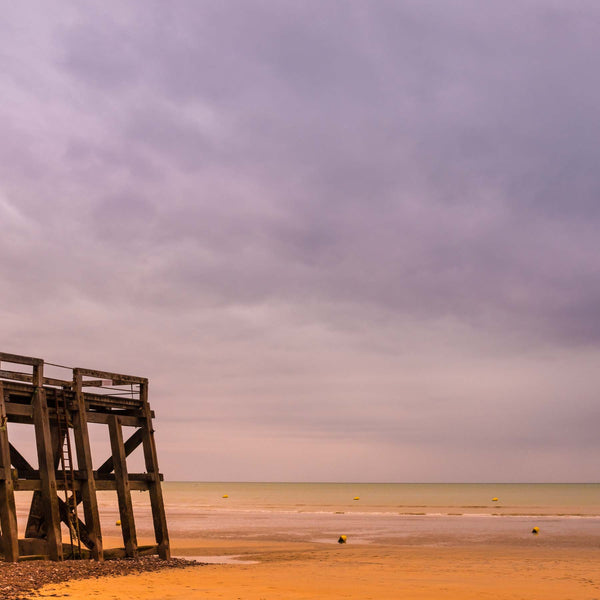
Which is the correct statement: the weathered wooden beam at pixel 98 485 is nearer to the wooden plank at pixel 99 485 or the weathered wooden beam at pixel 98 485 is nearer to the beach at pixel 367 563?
the wooden plank at pixel 99 485

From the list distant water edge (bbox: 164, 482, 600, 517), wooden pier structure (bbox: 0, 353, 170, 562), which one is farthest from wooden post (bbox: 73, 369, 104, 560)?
distant water edge (bbox: 164, 482, 600, 517)

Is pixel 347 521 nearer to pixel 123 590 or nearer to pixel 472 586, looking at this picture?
pixel 472 586

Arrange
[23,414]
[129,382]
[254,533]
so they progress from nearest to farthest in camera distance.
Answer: [23,414] → [129,382] → [254,533]

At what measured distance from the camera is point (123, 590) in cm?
1556

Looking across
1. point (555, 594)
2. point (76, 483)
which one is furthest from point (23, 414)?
point (555, 594)

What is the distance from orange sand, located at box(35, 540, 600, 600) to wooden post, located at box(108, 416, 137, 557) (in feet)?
7.17

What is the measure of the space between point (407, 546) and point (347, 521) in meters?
20.4

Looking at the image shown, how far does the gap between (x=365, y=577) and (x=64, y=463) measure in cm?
871

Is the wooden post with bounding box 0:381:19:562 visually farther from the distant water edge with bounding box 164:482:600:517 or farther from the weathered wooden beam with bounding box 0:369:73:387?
the distant water edge with bounding box 164:482:600:517

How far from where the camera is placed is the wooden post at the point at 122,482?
822 inches

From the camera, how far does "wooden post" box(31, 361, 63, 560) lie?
59.8 feet

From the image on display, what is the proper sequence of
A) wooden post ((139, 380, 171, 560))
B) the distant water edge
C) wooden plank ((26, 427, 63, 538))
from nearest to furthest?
wooden plank ((26, 427, 63, 538)) → wooden post ((139, 380, 171, 560)) → the distant water edge

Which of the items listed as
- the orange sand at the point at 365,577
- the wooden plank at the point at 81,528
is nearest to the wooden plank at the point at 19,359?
the wooden plank at the point at 81,528

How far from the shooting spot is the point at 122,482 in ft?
68.9
